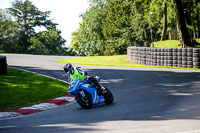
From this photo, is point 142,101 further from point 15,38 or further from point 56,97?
point 15,38

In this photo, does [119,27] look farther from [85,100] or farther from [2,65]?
[85,100]

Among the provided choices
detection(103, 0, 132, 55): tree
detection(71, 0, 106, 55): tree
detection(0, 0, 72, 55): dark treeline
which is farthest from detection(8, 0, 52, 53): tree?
detection(103, 0, 132, 55): tree

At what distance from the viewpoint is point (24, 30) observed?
229 ft

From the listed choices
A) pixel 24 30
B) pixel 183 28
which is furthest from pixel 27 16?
pixel 183 28

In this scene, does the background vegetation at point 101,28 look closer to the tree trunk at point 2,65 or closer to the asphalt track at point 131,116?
the tree trunk at point 2,65

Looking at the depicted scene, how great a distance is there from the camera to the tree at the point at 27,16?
7031 cm

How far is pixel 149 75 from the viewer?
1631 centimetres

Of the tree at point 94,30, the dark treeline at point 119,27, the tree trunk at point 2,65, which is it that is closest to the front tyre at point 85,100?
the tree trunk at point 2,65

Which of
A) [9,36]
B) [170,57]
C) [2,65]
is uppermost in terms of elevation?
[9,36]

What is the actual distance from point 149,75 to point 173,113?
Answer: 8.67 meters

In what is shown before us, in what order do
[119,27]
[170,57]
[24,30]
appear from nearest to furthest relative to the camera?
[170,57] → [119,27] → [24,30]

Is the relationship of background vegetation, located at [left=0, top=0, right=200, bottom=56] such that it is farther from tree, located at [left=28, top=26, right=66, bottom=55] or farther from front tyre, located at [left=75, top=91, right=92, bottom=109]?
Result: front tyre, located at [left=75, top=91, right=92, bottom=109]

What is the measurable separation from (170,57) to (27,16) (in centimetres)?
5736

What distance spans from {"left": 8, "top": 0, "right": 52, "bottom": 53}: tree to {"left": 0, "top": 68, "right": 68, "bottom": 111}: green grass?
185 feet
